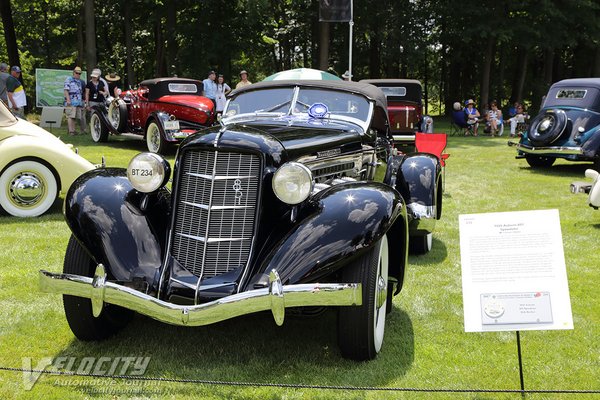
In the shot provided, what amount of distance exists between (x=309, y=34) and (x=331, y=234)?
32.0 m

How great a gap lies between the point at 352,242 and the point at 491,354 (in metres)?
1.26

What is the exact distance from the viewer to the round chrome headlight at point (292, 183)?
361 cm

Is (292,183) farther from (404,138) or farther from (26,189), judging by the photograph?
(404,138)

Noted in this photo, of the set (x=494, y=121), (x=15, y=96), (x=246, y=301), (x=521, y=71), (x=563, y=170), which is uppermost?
(x=246, y=301)

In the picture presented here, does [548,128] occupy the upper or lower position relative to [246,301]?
lower

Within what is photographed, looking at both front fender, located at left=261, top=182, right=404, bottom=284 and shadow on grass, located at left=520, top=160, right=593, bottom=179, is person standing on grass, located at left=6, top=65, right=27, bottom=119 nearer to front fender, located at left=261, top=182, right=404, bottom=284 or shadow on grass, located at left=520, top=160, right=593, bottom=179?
shadow on grass, located at left=520, top=160, right=593, bottom=179

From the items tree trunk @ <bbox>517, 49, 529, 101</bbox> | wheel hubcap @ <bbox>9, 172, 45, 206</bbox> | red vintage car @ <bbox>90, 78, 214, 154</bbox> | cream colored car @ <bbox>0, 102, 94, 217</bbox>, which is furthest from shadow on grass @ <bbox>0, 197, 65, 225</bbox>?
tree trunk @ <bbox>517, 49, 529, 101</bbox>

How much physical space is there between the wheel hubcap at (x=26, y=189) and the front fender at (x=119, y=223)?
11.6ft

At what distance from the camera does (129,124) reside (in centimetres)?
1445

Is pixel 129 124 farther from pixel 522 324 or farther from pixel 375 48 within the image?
pixel 375 48

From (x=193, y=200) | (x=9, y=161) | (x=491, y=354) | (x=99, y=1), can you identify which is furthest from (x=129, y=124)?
(x=99, y=1)

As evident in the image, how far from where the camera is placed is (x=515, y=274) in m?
3.15

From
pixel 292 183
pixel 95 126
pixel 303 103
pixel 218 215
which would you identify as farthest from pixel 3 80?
pixel 292 183

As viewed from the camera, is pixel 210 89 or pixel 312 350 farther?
pixel 210 89
